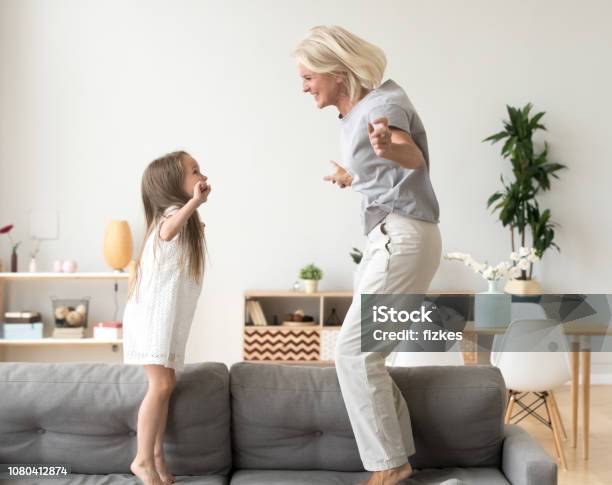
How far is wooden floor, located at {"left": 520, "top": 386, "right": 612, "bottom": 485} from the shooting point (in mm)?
3898

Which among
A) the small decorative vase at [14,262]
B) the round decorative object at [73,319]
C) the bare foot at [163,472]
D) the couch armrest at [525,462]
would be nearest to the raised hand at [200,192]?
the bare foot at [163,472]

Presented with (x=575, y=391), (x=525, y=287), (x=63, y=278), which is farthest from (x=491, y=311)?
(x=63, y=278)

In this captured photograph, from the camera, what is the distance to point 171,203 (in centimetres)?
274

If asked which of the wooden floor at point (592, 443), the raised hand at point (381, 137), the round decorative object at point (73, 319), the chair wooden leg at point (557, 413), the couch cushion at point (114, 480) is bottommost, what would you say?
the wooden floor at point (592, 443)

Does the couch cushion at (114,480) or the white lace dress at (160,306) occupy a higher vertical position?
the white lace dress at (160,306)

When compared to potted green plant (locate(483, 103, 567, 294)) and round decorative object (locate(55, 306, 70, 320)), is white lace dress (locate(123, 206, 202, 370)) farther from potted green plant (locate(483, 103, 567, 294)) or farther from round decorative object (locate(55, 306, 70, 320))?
potted green plant (locate(483, 103, 567, 294))

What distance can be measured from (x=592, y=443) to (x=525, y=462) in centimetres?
249

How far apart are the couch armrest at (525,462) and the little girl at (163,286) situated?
37.4 inches

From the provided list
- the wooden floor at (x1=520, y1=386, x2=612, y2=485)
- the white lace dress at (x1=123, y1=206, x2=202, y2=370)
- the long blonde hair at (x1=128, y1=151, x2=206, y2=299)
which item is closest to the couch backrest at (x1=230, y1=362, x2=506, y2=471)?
the white lace dress at (x1=123, y1=206, x2=202, y2=370)

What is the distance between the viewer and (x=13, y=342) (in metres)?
5.67

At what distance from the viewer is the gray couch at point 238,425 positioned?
2.45 meters

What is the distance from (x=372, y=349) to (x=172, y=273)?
66 centimetres

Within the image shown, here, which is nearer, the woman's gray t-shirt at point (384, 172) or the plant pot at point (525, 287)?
the woman's gray t-shirt at point (384, 172)

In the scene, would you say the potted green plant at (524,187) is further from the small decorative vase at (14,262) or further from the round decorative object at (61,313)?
the small decorative vase at (14,262)
